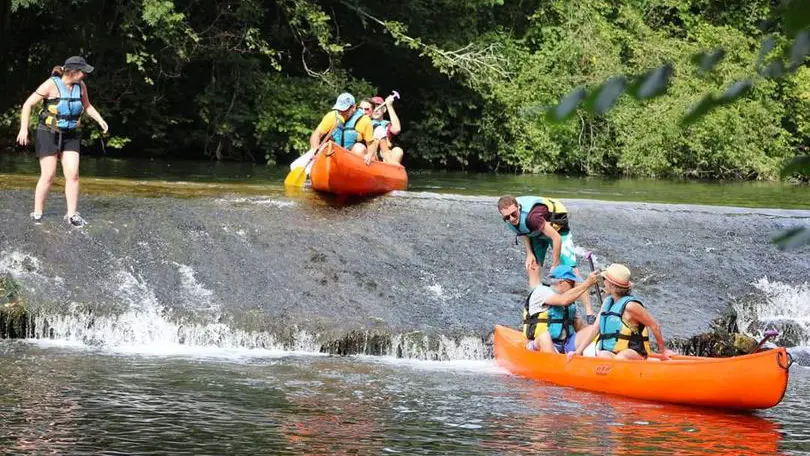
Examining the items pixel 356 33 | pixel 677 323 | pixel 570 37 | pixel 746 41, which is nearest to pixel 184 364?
pixel 677 323

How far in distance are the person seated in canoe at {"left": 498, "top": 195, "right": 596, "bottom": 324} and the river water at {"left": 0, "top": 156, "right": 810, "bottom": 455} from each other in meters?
0.86

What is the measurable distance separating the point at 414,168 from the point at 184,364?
17543 mm

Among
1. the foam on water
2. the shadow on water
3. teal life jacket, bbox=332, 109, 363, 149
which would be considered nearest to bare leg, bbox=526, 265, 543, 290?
the foam on water

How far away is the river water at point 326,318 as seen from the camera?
21.6 ft

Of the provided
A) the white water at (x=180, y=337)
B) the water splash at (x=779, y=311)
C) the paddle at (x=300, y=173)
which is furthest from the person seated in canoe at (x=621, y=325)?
the paddle at (x=300, y=173)

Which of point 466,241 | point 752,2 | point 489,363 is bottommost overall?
point 489,363

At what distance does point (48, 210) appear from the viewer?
37.6 ft

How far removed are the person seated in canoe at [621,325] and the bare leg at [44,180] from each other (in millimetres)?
5122

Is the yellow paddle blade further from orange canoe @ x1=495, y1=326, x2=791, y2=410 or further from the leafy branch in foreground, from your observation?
the leafy branch in foreground

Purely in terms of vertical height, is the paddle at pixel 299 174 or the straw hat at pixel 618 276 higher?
the paddle at pixel 299 174

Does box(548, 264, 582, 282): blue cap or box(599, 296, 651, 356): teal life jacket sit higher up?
box(548, 264, 582, 282): blue cap

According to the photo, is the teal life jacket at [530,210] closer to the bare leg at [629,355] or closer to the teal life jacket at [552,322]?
the teal life jacket at [552,322]

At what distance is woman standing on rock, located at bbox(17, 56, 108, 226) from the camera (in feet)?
34.7

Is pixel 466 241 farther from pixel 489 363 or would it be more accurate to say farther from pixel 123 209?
pixel 123 209
